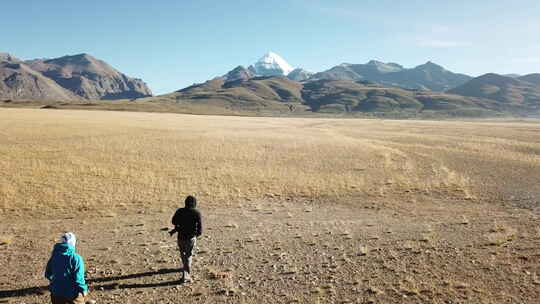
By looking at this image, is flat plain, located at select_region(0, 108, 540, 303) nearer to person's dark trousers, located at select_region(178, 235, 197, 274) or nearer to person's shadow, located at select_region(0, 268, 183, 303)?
person's shadow, located at select_region(0, 268, 183, 303)

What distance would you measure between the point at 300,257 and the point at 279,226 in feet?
12.7

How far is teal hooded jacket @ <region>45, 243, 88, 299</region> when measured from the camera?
6727 millimetres

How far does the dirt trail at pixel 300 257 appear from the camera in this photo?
9.88 metres

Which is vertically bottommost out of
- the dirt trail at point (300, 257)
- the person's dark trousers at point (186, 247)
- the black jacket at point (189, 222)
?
the dirt trail at point (300, 257)

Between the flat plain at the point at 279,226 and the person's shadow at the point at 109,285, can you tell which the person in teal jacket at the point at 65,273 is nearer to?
the flat plain at the point at 279,226

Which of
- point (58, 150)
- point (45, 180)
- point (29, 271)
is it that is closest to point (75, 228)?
point (29, 271)

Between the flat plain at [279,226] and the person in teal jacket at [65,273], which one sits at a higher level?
the person in teal jacket at [65,273]

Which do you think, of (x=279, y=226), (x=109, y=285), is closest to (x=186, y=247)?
(x=109, y=285)

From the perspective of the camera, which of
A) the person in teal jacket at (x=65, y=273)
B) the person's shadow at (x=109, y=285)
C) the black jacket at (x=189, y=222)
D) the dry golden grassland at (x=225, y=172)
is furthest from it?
the dry golden grassland at (x=225, y=172)

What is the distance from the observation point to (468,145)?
4994 cm

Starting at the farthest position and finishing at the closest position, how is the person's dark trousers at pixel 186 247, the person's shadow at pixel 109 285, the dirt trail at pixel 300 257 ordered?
1. the person's dark trousers at pixel 186 247
2. the dirt trail at pixel 300 257
3. the person's shadow at pixel 109 285

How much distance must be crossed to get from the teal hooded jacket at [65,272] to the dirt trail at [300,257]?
2.91 metres

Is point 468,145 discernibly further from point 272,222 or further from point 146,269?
point 146,269

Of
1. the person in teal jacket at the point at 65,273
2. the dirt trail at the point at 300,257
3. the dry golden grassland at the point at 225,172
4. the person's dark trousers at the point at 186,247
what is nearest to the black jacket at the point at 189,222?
the person's dark trousers at the point at 186,247
